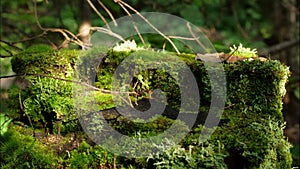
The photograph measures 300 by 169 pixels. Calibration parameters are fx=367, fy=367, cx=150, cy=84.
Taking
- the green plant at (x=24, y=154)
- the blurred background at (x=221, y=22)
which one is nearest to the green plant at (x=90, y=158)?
the green plant at (x=24, y=154)

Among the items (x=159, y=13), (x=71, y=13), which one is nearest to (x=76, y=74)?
(x=159, y=13)

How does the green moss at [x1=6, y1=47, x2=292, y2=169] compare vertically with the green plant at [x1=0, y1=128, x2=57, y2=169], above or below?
above

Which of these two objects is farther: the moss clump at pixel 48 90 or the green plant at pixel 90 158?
the moss clump at pixel 48 90

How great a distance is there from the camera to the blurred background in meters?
7.06

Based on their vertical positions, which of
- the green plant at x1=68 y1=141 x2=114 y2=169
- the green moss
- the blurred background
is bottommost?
the green plant at x1=68 y1=141 x2=114 y2=169

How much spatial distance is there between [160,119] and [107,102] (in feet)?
1.60

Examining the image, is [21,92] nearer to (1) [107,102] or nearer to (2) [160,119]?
(1) [107,102]

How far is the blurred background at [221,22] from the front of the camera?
706cm

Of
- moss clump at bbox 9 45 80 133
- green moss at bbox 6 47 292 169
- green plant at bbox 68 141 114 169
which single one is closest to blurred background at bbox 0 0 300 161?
moss clump at bbox 9 45 80 133

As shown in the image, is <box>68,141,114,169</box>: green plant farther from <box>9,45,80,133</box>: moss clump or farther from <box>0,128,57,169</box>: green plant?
<box>9,45,80,133</box>: moss clump

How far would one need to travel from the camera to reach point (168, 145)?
2648mm

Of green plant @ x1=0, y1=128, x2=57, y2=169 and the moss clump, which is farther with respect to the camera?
the moss clump

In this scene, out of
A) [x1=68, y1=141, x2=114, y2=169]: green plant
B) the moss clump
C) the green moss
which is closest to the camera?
the green moss

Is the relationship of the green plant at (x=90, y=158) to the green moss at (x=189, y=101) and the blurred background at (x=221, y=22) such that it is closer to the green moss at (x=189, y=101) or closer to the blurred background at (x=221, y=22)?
the green moss at (x=189, y=101)
